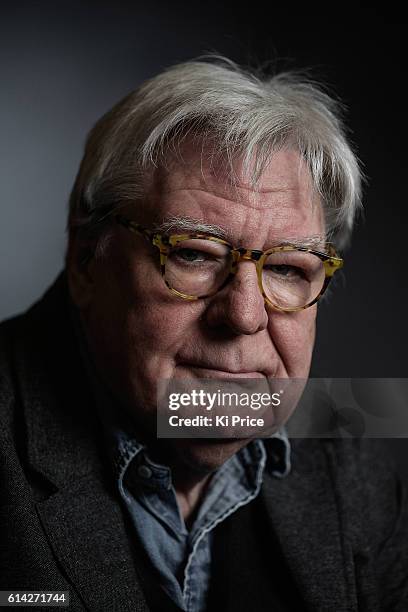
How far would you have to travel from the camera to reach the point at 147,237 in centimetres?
138

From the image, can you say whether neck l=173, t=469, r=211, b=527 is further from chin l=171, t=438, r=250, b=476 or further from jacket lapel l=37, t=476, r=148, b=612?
jacket lapel l=37, t=476, r=148, b=612

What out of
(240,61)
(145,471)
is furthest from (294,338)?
(240,61)

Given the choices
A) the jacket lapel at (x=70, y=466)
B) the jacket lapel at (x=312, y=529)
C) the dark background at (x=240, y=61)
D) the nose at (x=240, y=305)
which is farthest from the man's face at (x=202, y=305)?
the dark background at (x=240, y=61)

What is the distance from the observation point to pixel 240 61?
2102 mm

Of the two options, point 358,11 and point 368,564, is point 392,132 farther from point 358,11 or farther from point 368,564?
point 368,564

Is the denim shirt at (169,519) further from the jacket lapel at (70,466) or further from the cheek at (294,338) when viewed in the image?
the cheek at (294,338)

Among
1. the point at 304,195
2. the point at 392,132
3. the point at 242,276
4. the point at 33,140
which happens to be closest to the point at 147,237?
the point at 242,276

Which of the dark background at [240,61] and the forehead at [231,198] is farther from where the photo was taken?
the dark background at [240,61]

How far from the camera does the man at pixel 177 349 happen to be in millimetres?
1340

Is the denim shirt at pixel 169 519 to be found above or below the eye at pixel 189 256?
below

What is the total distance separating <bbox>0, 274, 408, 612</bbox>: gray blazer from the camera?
1.29 metres

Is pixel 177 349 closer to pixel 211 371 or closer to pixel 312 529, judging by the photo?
pixel 211 371

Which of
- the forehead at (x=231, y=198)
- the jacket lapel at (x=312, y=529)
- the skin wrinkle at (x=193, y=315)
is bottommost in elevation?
the jacket lapel at (x=312, y=529)

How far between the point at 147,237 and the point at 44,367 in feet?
1.13
